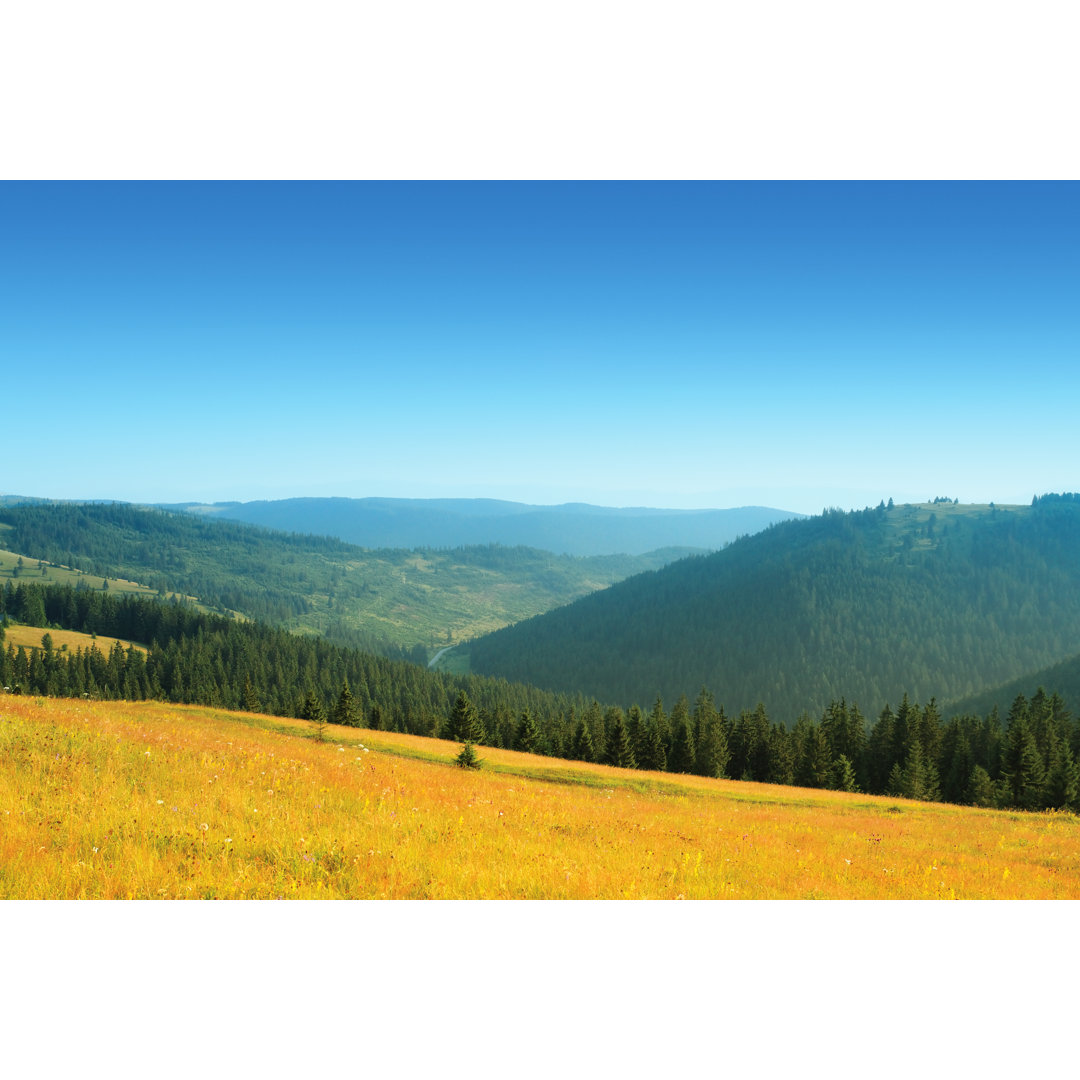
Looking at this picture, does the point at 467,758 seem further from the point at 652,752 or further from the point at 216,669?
the point at 216,669

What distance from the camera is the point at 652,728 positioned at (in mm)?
66500

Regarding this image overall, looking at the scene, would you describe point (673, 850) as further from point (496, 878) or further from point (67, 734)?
point (67, 734)

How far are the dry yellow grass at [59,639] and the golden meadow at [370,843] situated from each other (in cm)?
15523

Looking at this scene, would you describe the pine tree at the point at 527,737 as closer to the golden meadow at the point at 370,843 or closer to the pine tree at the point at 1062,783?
the pine tree at the point at 1062,783

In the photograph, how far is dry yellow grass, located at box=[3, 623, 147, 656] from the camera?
140m

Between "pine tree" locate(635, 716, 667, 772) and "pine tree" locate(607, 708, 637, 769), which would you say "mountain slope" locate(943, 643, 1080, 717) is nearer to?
"pine tree" locate(635, 716, 667, 772)

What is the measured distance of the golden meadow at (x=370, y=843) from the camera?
23.9 feet

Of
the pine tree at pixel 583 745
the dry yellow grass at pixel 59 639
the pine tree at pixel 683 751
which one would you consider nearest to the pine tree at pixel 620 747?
the pine tree at pixel 583 745

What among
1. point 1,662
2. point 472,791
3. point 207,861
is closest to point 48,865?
point 207,861

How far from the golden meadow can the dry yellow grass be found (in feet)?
509

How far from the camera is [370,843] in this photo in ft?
27.9

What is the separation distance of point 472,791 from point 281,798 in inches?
227

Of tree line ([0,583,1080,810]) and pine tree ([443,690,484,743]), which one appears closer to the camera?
pine tree ([443,690,484,743])

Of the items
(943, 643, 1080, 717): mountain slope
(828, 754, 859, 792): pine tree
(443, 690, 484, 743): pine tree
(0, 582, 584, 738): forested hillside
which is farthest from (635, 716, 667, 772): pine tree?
(943, 643, 1080, 717): mountain slope
